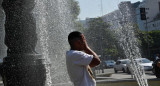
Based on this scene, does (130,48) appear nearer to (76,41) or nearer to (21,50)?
(21,50)

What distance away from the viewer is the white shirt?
3.35 m

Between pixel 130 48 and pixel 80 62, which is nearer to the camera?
pixel 80 62

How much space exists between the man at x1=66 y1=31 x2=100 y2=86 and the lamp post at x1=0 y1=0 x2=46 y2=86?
2344mm

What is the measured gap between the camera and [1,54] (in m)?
27.0

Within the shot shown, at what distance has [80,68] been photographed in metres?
3.40

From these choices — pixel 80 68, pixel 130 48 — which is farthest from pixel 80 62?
pixel 130 48

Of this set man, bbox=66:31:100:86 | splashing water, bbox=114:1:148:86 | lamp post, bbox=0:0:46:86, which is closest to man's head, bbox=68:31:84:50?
man, bbox=66:31:100:86

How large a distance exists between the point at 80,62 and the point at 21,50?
2.68 m

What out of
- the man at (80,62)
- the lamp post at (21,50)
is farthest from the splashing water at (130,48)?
the man at (80,62)

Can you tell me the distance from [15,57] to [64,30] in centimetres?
913

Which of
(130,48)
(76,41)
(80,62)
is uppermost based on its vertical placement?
(76,41)

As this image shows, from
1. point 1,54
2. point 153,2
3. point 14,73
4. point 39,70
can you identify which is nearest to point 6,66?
point 14,73

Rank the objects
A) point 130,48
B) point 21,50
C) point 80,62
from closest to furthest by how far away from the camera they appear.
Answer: point 80,62 < point 21,50 < point 130,48

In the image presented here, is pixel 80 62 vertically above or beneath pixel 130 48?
above
